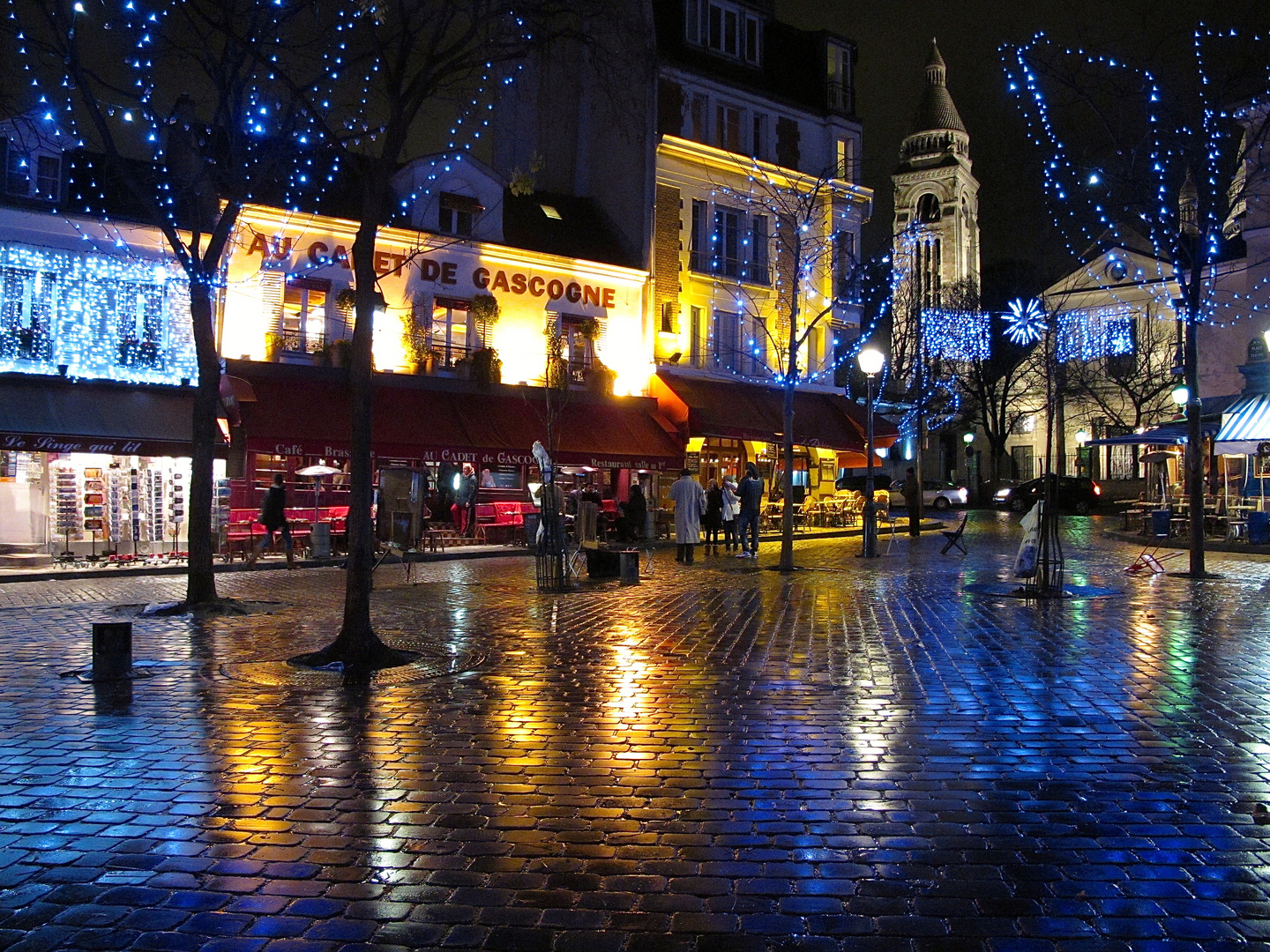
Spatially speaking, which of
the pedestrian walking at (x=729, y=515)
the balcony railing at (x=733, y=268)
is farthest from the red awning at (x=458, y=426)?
the balcony railing at (x=733, y=268)

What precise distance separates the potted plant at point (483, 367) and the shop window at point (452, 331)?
0.51 metres

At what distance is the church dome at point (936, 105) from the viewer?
271ft

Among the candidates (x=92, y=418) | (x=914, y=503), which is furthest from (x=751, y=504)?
(x=92, y=418)

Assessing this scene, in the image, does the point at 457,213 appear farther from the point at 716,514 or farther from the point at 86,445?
the point at 86,445

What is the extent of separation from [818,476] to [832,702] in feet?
101

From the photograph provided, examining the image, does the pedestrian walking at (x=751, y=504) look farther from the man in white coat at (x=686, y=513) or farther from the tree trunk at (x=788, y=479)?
the man in white coat at (x=686, y=513)

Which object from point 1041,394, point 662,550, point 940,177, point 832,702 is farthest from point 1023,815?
point 940,177

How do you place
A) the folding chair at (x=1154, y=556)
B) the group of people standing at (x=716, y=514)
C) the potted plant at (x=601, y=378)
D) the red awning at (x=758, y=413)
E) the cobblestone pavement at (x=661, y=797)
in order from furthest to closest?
the red awning at (x=758, y=413)
the potted plant at (x=601, y=378)
the group of people standing at (x=716, y=514)
the folding chair at (x=1154, y=556)
the cobblestone pavement at (x=661, y=797)

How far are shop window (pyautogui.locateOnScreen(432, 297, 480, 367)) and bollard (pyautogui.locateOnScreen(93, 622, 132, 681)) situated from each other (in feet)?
66.3

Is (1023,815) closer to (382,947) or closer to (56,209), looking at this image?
(382,947)

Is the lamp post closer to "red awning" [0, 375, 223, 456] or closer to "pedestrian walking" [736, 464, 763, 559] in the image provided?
"pedestrian walking" [736, 464, 763, 559]

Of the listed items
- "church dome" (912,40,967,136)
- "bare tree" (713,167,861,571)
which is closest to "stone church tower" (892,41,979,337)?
"church dome" (912,40,967,136)

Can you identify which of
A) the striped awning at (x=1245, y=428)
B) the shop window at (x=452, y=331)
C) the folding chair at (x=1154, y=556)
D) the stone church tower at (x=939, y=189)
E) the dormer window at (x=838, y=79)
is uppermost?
the stone church tower at (x=939, y=189)

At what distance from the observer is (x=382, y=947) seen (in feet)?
11.4
